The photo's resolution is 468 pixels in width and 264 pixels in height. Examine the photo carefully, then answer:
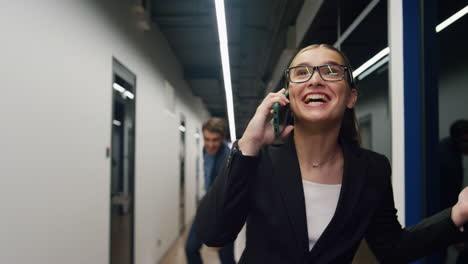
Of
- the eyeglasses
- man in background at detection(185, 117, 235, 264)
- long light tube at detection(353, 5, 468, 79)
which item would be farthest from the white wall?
long light tube at detection(353, 5, 468, 79)

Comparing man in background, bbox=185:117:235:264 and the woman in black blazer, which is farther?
man in background, bbox=185:117:235:264

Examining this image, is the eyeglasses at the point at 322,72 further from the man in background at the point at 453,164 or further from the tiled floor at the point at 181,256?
the tiled floor at the point at 181,256

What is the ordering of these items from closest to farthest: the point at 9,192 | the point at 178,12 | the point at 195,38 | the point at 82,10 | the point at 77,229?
the point at 9,192 → the point at 77,229 → the point at 82,10 → the point at 178,12 → the point at 195,38

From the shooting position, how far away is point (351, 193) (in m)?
0.87

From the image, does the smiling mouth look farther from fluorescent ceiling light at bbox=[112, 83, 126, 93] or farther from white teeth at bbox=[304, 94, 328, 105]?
fluorescent ceiling light at bbox=[112, 83, 126, 93]

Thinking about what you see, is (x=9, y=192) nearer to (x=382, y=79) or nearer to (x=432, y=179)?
(x=432, y=179)

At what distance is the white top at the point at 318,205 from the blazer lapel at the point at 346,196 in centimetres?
5

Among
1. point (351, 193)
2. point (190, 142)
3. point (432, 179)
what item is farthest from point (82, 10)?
point (190, 142)

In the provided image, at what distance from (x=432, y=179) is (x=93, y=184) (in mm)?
2280

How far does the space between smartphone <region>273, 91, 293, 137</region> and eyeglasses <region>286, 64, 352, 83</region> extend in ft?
0.20

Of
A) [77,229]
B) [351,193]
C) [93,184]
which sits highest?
[351,193]

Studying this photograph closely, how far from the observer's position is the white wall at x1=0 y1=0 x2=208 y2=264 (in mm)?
1544

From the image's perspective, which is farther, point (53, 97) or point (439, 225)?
point (53, 97)

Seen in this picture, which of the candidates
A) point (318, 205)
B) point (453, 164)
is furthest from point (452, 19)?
point (318, 205)
